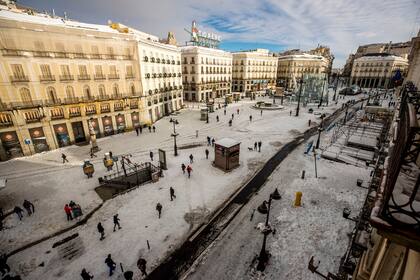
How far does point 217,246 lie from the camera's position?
12555 millimetres

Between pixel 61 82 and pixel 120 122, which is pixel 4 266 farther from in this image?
pixel 120 122

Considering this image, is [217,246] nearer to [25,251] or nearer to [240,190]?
[240,190]

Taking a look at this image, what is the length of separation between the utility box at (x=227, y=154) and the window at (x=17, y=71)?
2482cm

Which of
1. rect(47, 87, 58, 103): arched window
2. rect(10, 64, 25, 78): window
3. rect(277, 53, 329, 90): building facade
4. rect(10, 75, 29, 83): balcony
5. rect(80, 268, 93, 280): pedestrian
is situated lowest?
rect(80, 268, 93, 280): pedestrian

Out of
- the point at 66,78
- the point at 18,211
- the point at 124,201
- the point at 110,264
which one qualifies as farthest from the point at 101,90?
the point at 110,264

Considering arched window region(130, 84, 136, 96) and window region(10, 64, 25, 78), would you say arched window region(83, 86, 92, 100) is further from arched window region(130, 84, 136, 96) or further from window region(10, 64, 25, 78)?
window region(10, 64, 25, 78)

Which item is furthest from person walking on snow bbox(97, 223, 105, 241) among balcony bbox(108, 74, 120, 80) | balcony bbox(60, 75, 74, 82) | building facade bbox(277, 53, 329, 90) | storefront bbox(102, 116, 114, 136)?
building facade bbox(277, 53, 329, 90)

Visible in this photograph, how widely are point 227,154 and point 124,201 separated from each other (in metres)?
10.3

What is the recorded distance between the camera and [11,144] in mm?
24812

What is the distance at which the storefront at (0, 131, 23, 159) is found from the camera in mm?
24269

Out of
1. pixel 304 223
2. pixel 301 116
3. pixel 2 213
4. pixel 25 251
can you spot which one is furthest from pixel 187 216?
pixel 301 116

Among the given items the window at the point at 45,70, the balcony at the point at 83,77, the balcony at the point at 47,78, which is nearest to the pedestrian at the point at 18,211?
the balcony at the point at 47,78

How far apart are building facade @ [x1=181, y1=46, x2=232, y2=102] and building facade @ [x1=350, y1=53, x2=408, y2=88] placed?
7146 centimetres

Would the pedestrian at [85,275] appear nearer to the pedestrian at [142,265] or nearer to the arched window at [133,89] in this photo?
the pedestrian at [142,265]
